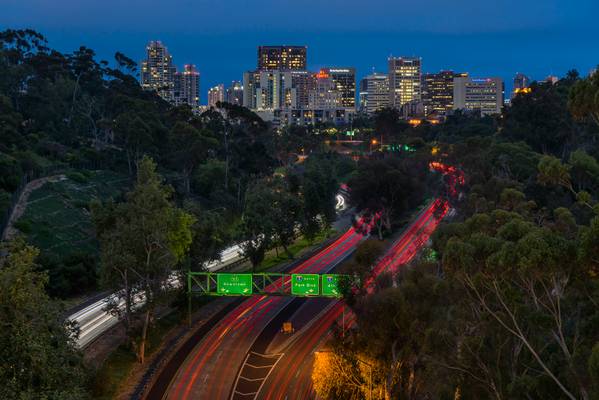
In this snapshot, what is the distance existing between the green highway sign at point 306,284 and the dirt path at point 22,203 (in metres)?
29.1

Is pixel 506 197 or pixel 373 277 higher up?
pixel 506 197

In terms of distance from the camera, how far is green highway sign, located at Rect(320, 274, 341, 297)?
146ft

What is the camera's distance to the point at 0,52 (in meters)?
104

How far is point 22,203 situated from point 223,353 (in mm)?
35161

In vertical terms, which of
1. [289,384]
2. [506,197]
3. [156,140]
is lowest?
[289,384]

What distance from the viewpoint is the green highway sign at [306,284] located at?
148 feet

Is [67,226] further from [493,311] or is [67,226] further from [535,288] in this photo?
[535,288]

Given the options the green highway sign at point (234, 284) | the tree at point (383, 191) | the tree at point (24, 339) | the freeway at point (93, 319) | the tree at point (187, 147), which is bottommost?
the freeway at point (93, 319)

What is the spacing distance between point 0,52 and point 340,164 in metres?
70.9

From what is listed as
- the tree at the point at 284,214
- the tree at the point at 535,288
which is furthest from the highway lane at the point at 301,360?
the tree at the point at 535,288

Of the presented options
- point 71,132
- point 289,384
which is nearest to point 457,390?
point 289,384

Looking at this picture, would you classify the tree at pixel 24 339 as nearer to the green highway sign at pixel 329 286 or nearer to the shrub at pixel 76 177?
the green highway sign at pixel 329 286

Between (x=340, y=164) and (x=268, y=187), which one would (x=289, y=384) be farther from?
(x=340, y=164)

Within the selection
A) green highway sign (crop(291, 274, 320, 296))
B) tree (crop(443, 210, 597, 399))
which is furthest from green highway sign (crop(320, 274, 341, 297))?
tree (crop(443, 210, 597, 399))
